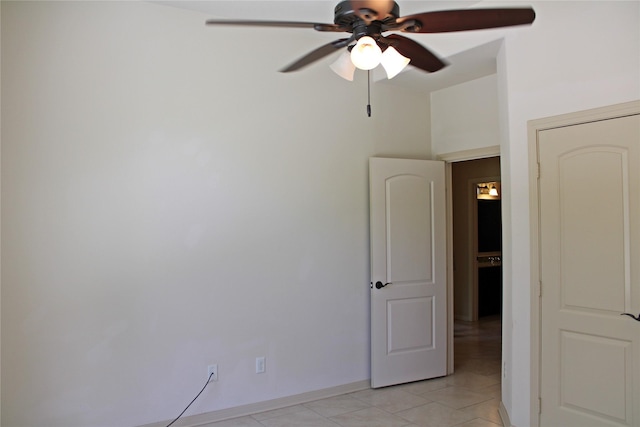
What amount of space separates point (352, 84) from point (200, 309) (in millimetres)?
2385

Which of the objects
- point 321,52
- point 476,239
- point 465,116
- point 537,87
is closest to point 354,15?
point 321,52

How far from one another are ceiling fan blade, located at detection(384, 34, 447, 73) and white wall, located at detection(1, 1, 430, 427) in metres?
1.78

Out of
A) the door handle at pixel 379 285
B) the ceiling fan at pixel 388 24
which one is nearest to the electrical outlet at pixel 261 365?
the door handle at pixel 379 285

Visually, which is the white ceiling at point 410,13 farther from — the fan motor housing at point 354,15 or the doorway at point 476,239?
the doorway at point 476,239

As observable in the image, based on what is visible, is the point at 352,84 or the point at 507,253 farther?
the point at 352,84

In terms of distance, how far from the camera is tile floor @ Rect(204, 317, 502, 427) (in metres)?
3.62

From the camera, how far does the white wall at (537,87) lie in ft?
9.41

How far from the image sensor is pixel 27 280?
301 cm

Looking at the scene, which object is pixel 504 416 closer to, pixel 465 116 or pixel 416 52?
pixel 465 116

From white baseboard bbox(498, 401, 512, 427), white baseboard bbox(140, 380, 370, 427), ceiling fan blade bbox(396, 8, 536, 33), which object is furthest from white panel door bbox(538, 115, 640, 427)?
white baseboard bbox(140, 380, 370, 427)

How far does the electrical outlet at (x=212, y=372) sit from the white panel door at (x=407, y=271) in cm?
145

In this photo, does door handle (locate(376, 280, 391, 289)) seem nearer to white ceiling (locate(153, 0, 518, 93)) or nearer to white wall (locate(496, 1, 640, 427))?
white wall (locate(496, 1, 640, 427))

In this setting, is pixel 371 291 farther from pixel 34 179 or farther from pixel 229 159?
pixel 34 179

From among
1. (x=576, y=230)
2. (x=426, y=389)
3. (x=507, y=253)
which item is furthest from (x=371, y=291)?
(x=576, y=230)
